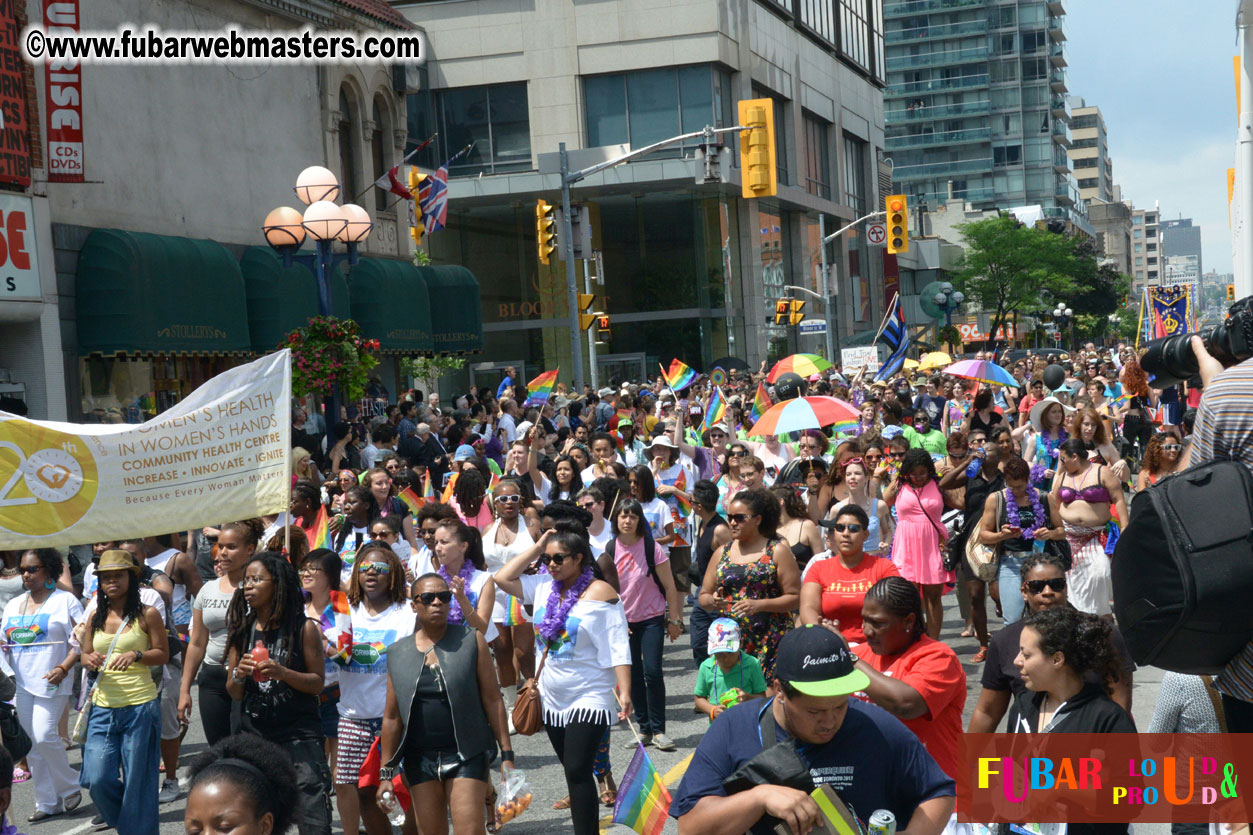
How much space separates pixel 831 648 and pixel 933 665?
146cm

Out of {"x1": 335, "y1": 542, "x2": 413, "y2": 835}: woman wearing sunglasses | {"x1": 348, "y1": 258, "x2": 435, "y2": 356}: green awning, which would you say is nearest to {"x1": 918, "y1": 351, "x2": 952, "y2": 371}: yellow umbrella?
{"x1": 348, "y1": 258, "x2": 435, "y2": 356}: green awning

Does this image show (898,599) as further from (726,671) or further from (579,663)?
(579,663)

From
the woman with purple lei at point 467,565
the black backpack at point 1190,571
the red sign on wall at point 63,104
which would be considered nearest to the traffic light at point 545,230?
the red sign on wall at point 63,104

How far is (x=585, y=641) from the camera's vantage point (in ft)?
24.1

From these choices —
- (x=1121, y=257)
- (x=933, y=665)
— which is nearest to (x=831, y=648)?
(x=933, y=665)

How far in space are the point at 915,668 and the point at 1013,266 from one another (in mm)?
77252

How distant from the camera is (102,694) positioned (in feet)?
24.4

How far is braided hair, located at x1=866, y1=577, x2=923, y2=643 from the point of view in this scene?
17.9 ft

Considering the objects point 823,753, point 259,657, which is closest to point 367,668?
point 259,657

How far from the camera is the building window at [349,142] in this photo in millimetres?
28188

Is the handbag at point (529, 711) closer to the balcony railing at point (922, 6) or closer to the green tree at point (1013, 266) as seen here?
the green tree at point (1013, 266)

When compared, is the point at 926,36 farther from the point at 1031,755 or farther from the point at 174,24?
the point at 1031,755

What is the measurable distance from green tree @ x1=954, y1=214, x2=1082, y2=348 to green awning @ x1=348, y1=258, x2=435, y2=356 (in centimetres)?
5470

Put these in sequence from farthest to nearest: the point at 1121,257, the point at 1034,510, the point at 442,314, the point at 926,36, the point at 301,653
A: the point at 1121,257
the point at 926,36
the point at 442,314
the point at 1034,510
the point at 301,653
